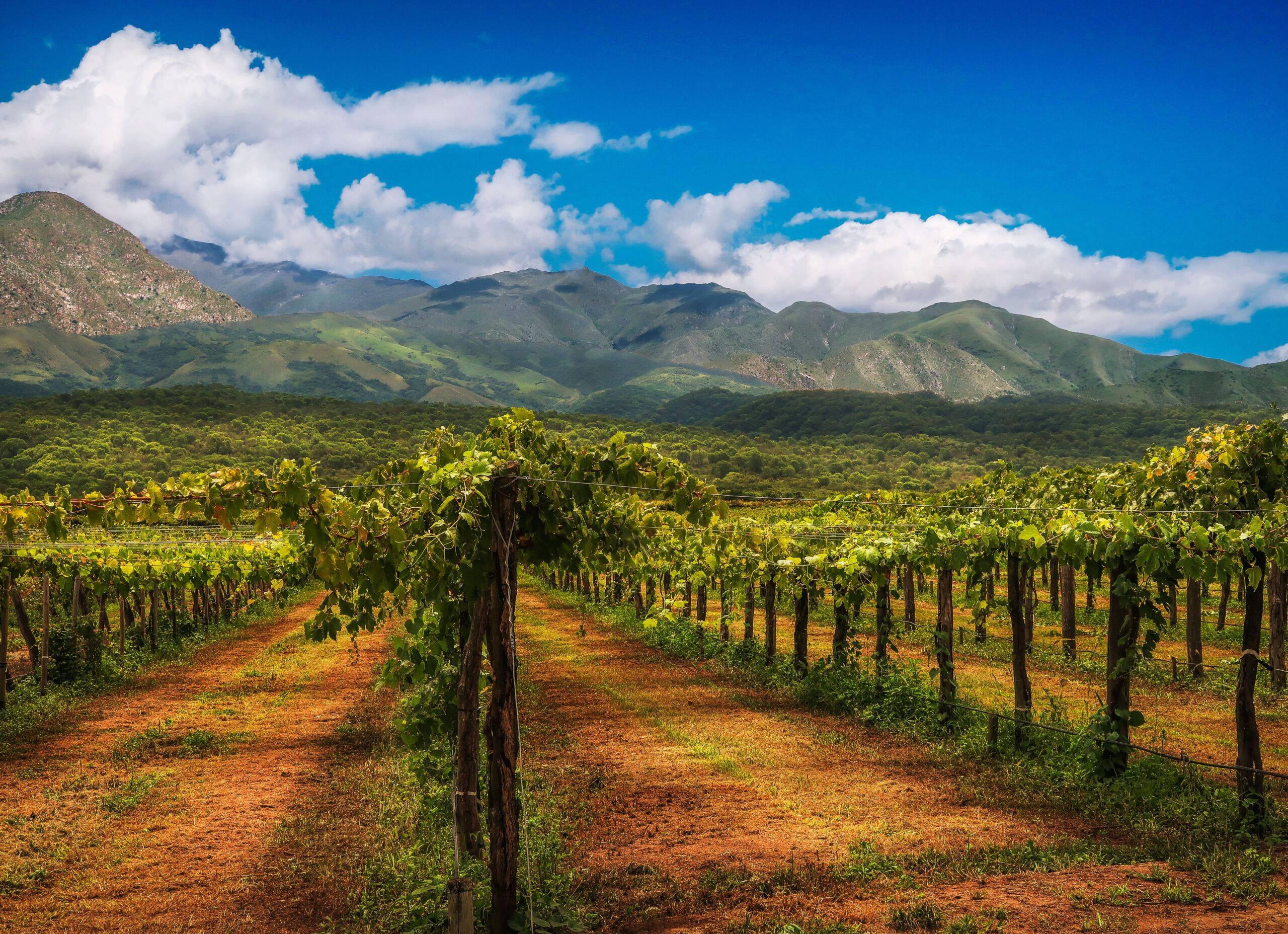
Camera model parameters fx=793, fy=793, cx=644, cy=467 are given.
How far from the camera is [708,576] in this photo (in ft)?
66.3

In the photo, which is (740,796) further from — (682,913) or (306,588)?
(306,588)

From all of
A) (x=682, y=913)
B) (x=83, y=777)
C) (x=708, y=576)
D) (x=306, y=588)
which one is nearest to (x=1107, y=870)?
(x=682, y=913)

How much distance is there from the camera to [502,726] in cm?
532

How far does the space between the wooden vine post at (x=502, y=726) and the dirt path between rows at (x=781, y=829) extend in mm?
831

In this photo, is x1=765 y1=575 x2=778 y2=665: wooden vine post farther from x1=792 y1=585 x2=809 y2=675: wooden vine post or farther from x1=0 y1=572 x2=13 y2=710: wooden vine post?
x1=0 y1=572 x2=13 y2=710: wooden vine post

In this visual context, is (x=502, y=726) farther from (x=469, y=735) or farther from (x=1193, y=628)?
(x=1193, y=628)

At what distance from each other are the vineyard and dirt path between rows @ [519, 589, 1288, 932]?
65 centimetres

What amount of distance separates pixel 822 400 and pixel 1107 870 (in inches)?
6301

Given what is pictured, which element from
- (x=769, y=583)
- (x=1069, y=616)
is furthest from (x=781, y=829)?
(x=1069, y=616)

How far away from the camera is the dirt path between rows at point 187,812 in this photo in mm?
6172

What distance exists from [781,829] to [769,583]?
29.6 ft

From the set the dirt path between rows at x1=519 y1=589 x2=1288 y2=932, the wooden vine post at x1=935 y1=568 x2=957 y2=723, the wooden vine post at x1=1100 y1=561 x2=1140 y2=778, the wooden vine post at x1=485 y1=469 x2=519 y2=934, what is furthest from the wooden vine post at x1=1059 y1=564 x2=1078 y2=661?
the wooden vine post at x1=485 y1=469 x2=519 y2=934

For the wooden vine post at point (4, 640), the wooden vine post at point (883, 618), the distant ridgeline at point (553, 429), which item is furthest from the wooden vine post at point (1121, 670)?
the distant ridgeline at point (553, 429)

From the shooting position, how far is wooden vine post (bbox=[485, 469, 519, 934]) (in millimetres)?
5301
